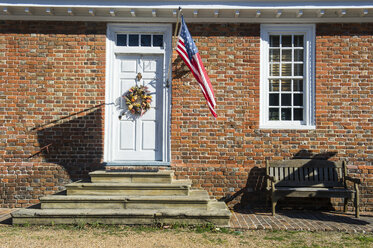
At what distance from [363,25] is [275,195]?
13.5ft

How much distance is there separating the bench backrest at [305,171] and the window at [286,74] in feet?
2.75

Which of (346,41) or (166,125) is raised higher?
(346,41)

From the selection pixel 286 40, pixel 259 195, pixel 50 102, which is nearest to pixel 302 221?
pixel 259 195

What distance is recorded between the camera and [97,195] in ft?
19.6

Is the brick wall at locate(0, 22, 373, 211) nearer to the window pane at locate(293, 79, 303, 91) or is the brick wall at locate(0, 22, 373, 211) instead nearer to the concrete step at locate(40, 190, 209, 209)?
the window pane at locate(293, 79, 303, 91)

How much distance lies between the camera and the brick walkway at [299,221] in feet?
17.8

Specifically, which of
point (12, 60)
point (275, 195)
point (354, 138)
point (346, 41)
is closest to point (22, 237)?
point (12, 60)

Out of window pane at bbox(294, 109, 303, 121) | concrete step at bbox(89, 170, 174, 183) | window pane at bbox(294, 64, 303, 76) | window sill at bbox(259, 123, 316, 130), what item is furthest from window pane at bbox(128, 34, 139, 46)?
window pane at bbox(294, 109, 303, 121)

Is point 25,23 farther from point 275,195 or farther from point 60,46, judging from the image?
point 275,195

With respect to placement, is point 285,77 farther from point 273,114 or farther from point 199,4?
point 199,4

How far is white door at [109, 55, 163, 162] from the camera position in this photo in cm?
714

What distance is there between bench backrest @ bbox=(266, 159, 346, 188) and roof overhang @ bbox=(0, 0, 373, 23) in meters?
3.00

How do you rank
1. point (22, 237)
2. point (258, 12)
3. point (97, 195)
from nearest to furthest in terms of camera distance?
point (22, 237) → point (97, 195) → point (258, 12)

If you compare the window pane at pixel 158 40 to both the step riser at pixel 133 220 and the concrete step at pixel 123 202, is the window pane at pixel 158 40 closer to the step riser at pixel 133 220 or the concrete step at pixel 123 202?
the concrete step at pixel 123 202
